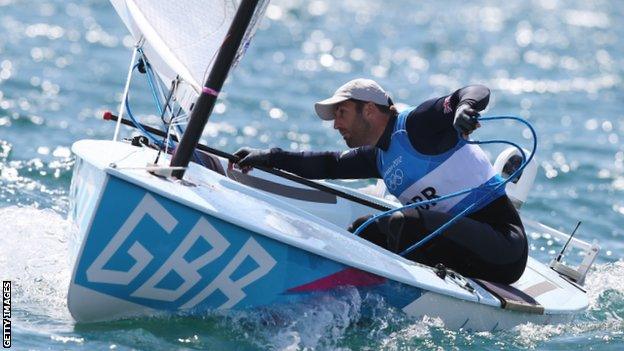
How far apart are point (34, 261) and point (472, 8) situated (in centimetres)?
1668

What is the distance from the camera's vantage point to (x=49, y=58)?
470 inches

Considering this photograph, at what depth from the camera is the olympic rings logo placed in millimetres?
4910

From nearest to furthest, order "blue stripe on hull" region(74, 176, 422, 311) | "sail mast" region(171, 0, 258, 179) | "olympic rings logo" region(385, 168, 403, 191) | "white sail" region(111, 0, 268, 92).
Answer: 1. "blue stripe on hull" region(74, 176, 422, 311)
2. "sail mast" region(171, 0, 258, 179)
3. "white sail" region(111, 0, 268, 92)
4. "olympic rings logo" region(385, 168, 403, 191)

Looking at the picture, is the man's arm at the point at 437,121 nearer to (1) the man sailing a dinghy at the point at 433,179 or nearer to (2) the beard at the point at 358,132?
(1) the man sailing a dinghy at the point at 433,179

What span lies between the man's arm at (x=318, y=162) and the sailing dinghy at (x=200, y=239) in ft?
1.69

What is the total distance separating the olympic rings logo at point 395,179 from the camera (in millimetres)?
4910

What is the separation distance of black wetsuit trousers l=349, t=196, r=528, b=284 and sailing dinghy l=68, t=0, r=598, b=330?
0.38 ft

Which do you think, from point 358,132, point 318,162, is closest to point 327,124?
point 318,162

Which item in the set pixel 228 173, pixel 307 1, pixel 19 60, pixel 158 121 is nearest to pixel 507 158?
pixel 228 173

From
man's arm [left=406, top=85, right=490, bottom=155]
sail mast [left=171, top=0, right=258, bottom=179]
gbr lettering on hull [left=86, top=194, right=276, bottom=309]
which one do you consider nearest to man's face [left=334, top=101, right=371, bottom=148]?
man's arm [left=406, top=85, right=490, bottom=155]

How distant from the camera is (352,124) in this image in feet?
15.7

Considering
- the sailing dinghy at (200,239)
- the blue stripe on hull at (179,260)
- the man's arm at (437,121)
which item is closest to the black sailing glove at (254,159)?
the sailing dinghy at (200,239)

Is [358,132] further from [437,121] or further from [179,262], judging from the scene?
[179,262]

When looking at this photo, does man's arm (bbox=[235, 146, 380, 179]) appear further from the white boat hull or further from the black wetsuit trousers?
the white boat hull
